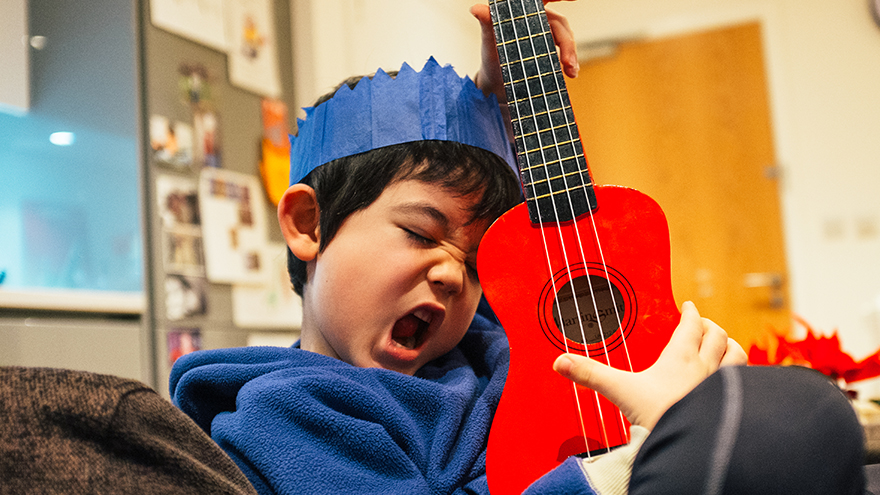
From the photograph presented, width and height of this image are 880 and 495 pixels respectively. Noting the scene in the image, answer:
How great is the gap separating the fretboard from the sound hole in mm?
60

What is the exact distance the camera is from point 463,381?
72cm

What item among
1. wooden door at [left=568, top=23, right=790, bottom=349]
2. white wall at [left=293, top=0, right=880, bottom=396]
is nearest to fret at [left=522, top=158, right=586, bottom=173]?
white wall at [left=293, top=0, right=880, bottom=396]

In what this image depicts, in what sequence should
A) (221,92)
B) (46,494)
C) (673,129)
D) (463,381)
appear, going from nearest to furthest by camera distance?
(46,494) → (463,381) → (221,92) → (673,129)

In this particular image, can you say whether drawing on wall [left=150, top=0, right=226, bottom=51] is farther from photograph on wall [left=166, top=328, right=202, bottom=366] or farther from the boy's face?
the boy's face

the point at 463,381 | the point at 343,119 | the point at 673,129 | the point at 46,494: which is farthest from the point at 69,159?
the point at 673,129

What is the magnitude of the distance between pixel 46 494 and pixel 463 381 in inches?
16.3

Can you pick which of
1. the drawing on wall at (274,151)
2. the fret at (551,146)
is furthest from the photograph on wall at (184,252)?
the fret at (551,146)

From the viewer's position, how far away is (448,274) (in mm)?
688

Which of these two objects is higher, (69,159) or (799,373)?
(69,159)

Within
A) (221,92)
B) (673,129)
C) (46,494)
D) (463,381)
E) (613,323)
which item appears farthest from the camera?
(673,129)

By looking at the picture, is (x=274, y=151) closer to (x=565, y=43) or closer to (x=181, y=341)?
(x=181, y=341)

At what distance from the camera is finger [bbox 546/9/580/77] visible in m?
0.76

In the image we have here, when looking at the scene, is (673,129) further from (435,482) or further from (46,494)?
(46,494)

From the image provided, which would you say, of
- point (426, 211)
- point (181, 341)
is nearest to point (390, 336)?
point (426, 211)
